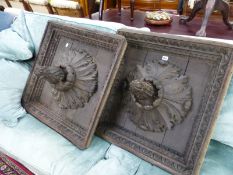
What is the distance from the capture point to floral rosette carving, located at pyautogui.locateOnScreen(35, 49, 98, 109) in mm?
1153

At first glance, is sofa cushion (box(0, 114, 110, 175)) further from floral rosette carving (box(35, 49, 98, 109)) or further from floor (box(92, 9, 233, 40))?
floor (box(92, 9, 233, 40))

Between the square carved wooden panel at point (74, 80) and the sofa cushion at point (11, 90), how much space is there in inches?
1.8

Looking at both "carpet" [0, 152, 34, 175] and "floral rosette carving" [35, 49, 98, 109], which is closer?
"floral rosette carving" [35, 49, 98, 109]

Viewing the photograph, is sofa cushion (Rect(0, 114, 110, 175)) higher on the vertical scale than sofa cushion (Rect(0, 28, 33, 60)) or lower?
lower

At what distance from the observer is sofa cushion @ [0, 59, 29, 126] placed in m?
1.28

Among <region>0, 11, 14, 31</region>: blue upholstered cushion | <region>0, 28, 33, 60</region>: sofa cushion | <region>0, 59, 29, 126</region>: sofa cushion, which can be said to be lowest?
<region>0, 59, 29, 126</region>: sofa cushion

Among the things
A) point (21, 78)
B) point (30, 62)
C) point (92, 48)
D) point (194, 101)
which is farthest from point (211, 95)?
point (30, 62)

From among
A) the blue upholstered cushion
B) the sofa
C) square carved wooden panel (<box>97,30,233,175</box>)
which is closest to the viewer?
square carved wooden panel (<box>97,30,233,175</box>)

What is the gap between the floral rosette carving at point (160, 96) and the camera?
37.8 inches

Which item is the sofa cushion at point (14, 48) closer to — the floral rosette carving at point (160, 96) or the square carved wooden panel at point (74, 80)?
the square carved wooden panel at point (74, 80)

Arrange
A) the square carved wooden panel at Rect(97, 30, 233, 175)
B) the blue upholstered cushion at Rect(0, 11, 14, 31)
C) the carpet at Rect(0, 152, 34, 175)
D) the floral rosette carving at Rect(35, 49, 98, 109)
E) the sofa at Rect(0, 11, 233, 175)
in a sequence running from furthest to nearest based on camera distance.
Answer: the blue upholstered cushion at Rect(0, 11, 14, 31) → the carpet at Rect(0, 152, 34, 175) → the floral rosette carving at Rect(35, 49, 98, 109) → the sofa at Rect(0, 11, 233, 175) → the square carved wooden panel at Rect(97, 30, 233, 175)

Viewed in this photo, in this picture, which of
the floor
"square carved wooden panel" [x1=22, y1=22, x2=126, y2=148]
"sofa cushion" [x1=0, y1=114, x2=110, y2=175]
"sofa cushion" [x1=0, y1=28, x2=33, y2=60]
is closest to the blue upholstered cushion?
"sofa cushion" [x1=0, y1=28, x2=33, y2=60]

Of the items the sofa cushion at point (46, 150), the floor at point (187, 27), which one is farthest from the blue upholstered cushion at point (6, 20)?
the sofa cushion at point (46, 150)

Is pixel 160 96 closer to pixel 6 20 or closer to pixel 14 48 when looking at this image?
pixel 14 48
